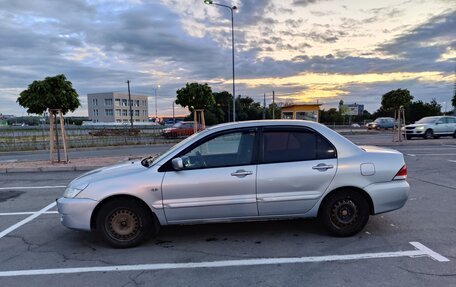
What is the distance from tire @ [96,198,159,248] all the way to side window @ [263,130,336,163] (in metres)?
1.79

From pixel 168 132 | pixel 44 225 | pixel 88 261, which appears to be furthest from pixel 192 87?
pixel 88 261

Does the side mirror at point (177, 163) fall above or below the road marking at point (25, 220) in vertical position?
above

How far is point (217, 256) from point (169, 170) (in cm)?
125

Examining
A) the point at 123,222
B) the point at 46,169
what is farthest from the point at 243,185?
the point at 46,169

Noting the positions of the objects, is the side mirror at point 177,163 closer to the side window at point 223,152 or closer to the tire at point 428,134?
the side window at point 223,152

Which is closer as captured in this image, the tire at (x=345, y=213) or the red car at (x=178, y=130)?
the tire at (x=345, y=213)

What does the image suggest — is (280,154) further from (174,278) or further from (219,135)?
(174,278)

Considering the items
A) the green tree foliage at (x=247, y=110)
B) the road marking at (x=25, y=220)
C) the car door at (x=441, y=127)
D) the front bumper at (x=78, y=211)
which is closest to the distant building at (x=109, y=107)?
the green tree foliage at (x=247, y=110)

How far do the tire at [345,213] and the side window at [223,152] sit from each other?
1277 mm

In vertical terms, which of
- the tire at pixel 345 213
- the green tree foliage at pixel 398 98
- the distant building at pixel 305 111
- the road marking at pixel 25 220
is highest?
the green tree foliage at pixel 398 98

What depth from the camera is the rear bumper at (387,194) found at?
16.5 feet

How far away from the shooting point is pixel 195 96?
2542 cm

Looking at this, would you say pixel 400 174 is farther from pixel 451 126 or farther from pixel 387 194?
pixel 451 126

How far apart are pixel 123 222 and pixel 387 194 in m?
3.59
